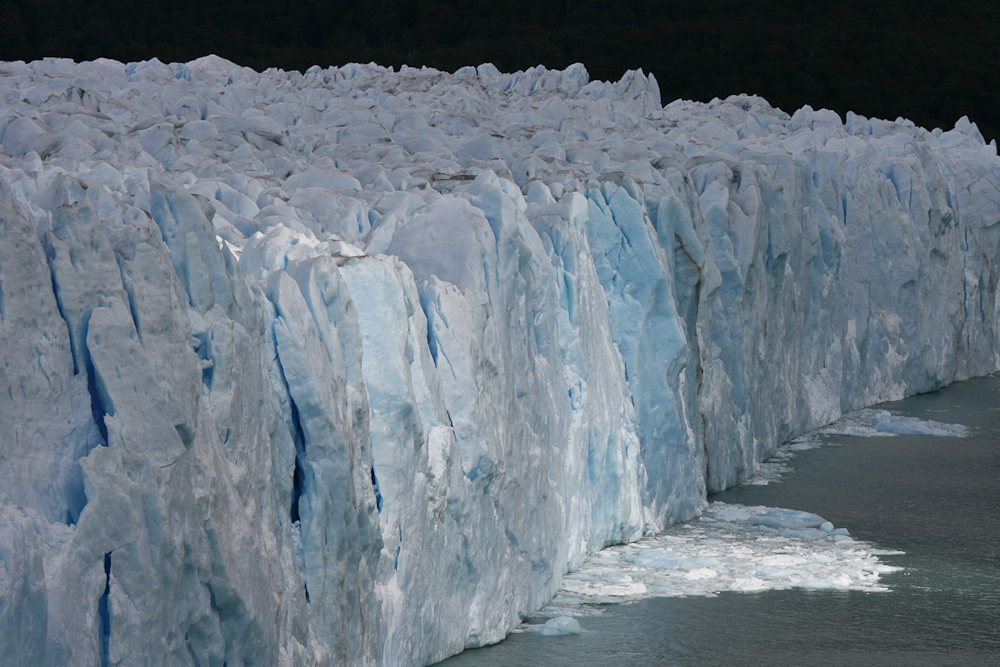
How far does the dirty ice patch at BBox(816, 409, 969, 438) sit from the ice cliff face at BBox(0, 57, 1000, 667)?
0.36 meters

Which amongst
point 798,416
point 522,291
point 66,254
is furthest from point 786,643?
point 798,416

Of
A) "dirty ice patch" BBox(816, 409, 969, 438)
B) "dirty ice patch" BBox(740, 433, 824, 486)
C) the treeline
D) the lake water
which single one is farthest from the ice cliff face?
the treeline

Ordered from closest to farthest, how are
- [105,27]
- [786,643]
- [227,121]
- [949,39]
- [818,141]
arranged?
[786,643], [227,121], [818,141], [105,27], [949,39]

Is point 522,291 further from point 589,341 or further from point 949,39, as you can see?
point 949,39

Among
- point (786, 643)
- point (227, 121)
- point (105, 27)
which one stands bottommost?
point (786, 643)

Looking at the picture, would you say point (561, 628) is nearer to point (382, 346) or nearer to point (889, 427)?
point (382, 346)

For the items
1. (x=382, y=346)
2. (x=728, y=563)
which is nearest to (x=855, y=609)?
(x=728, y=563)

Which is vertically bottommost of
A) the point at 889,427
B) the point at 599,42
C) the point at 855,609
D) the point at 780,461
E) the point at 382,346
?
the point at 855,609

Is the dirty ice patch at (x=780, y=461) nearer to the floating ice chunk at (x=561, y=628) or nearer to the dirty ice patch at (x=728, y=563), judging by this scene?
the dirty ice patch at (x=728, y=563)

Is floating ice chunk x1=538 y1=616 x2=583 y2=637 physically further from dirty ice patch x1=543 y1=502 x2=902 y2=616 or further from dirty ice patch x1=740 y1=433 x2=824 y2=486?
dirty ice patch x1=740 y1=433 x2=824 y2=486

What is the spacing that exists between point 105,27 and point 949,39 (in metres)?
25.6

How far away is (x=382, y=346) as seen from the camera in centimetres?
685

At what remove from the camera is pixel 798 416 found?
14.5 meters

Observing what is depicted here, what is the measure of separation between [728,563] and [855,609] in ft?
3.68
